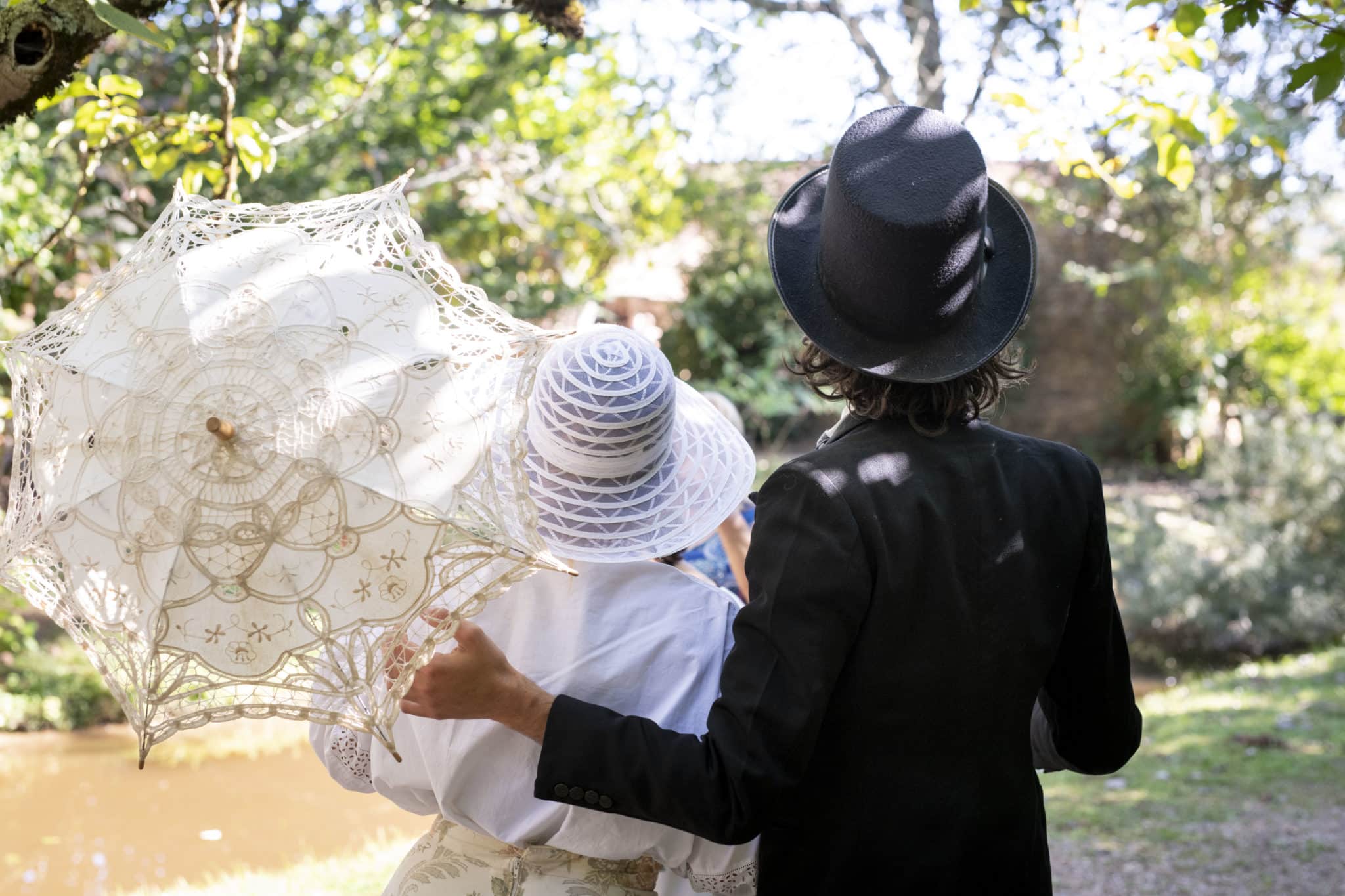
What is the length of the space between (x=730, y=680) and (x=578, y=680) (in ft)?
1.01

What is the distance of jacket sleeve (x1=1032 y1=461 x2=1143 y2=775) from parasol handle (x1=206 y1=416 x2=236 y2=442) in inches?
47.3

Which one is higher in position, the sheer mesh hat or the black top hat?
the black top hat

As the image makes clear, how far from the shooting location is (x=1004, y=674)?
1.64m

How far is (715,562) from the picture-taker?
153 inches

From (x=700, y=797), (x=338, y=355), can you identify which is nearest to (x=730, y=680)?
(x=700, y=797)

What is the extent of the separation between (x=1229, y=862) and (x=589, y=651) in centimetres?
412

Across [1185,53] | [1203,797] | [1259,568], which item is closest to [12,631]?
[1203,797]

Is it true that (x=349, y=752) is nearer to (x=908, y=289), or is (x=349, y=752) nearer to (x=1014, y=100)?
(x=908, y=289)

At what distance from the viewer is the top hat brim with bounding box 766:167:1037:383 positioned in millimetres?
1650

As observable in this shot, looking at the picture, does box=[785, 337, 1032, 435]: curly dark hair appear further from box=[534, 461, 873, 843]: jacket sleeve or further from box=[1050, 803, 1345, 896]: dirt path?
box=[1050, 803, 1345, 896]: dirt path

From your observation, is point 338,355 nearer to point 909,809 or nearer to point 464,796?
point 464,796

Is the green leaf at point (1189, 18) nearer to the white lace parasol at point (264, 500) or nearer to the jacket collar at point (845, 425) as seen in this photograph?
the jacket collar at point (845, 425)

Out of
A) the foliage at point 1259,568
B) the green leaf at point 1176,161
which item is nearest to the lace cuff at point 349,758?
the green leaf at point 1176,161

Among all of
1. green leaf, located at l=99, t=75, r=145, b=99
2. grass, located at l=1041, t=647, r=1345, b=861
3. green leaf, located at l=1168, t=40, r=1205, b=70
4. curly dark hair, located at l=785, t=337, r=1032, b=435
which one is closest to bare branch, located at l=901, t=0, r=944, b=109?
green leaf, located at l=1168, t=40, r=1205, b=70
